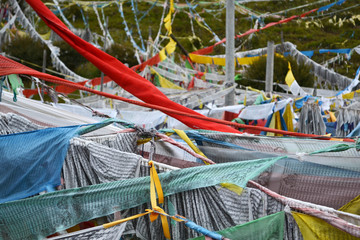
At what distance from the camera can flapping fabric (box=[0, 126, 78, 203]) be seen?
2.63m

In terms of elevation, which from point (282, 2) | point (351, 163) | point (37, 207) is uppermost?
point (282, 2)

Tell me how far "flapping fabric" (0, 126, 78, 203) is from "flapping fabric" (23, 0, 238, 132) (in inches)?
30.7

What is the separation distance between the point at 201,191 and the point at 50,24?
210 centimetres

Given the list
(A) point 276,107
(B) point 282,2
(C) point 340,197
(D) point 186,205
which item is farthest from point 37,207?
(B) point 282,2

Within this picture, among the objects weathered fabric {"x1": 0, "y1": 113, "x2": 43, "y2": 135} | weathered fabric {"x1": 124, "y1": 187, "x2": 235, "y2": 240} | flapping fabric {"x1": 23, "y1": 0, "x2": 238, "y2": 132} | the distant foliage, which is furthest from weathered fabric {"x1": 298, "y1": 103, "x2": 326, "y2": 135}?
the distant foliage

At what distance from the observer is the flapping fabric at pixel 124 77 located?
11.1 feet

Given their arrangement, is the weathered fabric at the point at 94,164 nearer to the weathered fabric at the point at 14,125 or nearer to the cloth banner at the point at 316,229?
the weathered fabric at the point at 14,125

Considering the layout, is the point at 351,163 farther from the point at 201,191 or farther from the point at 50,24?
the point at 50,24

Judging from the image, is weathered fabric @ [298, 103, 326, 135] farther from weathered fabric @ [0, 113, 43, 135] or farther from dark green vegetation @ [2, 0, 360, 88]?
dark green vegetation @ [2, 0, 360, 88]

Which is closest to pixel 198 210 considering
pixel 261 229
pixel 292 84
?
pixel 261 229

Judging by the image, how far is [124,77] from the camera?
Result: 11.3 feet

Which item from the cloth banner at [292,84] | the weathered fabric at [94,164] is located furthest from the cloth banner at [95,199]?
the cloth banner at [292,84]

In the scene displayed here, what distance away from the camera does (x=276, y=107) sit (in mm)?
6930

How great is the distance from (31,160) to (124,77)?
1073 millimetres
